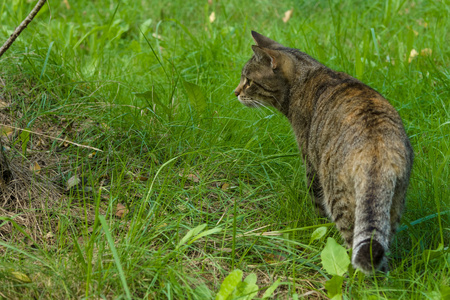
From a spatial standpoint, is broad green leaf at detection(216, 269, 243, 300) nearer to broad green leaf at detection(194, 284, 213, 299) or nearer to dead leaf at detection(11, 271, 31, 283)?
broad green leaf at detection(194, 284, 213, 299)

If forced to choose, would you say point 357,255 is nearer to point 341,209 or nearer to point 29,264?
point 341,209

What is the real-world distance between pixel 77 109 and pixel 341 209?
1.94 m

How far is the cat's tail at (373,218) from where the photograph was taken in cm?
203

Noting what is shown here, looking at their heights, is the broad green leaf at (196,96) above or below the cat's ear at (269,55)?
below

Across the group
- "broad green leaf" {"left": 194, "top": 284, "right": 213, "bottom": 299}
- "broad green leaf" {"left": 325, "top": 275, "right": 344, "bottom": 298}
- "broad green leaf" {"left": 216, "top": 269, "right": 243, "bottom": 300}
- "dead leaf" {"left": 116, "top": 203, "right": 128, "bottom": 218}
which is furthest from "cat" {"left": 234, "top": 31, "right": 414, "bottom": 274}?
"dead leaf" {"left": 116, "top": 203, "right": 128, "bottom": 218}

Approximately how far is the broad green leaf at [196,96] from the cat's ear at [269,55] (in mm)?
481

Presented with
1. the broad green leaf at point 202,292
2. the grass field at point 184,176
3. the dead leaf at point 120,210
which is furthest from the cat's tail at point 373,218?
the dead leaf at point 120,210

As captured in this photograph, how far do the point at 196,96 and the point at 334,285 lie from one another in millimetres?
1726

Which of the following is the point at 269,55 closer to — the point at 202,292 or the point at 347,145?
the point at 347,145

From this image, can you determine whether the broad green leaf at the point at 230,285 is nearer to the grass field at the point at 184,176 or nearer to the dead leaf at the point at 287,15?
the grass field at the point at 184,176

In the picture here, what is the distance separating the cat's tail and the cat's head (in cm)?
117

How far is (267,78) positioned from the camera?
3264 millimetres

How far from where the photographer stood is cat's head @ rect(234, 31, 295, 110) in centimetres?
321

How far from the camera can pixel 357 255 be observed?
204 centimetres
